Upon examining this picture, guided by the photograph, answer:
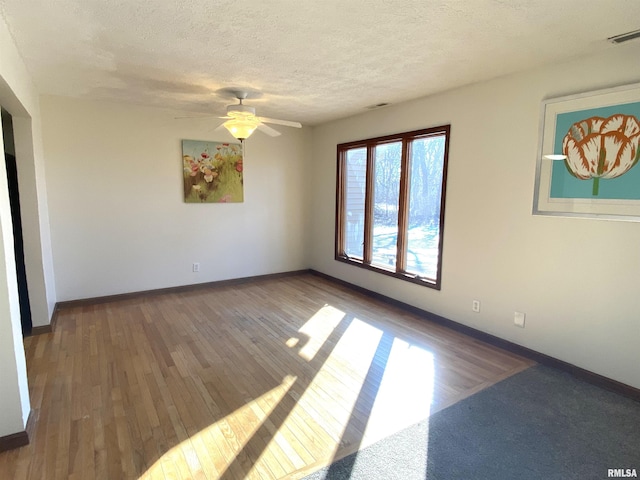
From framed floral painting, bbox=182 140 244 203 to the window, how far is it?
1548 millimetres

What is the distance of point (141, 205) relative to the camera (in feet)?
14.6

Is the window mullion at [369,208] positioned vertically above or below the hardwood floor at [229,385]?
above

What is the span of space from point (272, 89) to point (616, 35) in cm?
277

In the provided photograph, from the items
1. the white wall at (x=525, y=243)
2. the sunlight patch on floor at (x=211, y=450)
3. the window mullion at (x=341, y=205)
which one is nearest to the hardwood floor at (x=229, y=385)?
the sunlight patch on floor at (x=211, y=450)

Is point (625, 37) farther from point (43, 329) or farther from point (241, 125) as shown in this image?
point (43, 329)

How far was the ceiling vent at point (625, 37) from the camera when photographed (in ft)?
7.18

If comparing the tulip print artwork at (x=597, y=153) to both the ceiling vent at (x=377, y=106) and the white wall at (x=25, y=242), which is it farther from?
the white wall at (x=25, y=242)

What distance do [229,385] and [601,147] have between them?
3.29 meters

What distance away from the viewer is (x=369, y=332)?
A: 354 centimetres

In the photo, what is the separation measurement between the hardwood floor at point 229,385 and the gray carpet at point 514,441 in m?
0.13

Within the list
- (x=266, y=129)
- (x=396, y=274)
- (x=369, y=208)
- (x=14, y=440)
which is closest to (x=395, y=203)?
(x=369, y=208)

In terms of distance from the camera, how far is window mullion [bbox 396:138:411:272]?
4.07 meters

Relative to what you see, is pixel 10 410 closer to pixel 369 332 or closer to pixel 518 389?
pixel 369 332

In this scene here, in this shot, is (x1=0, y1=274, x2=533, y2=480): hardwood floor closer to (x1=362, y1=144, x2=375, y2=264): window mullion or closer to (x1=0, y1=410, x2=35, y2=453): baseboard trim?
(x1=0, y1=410, x2=35, y2=453): baseboard trim
